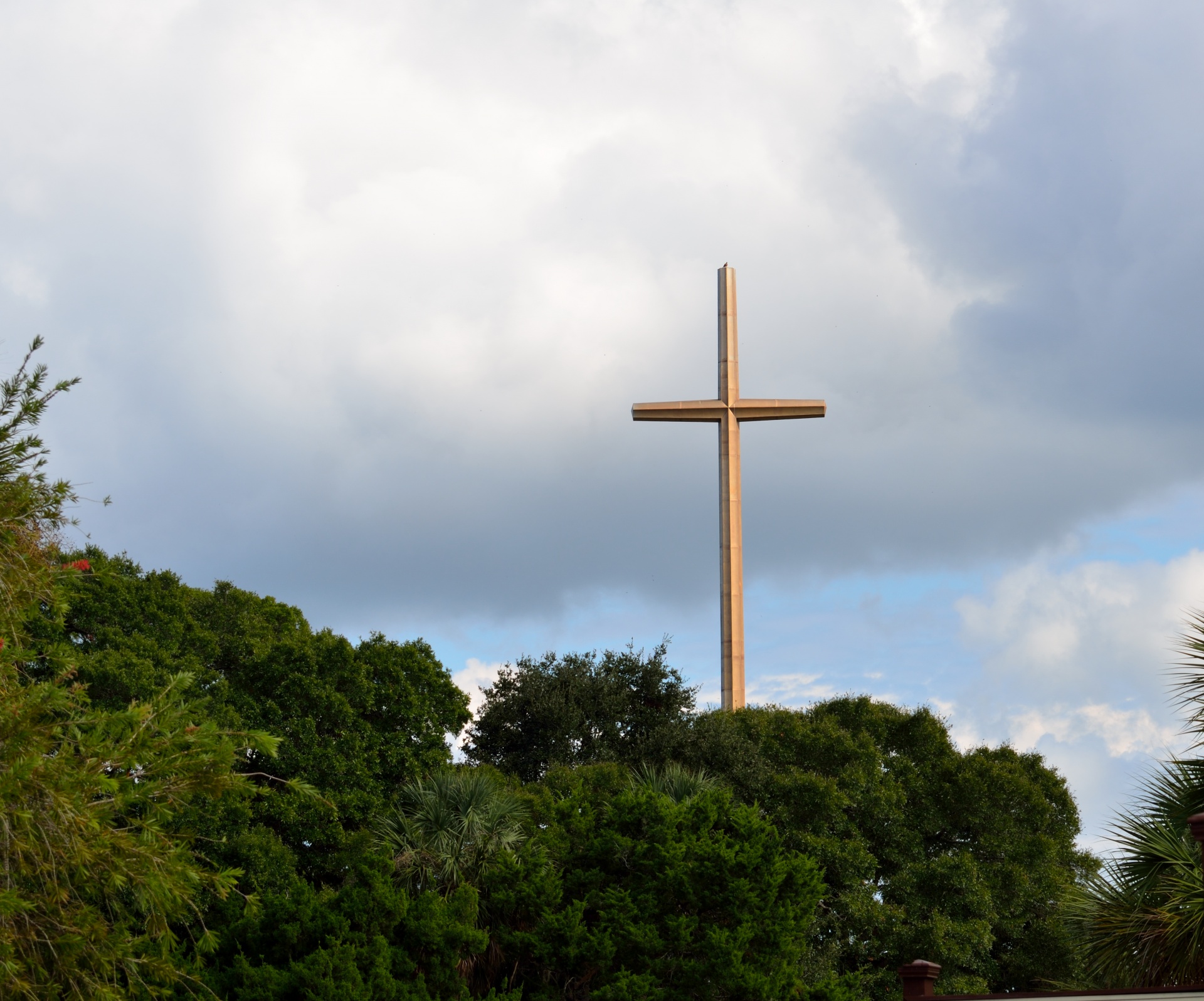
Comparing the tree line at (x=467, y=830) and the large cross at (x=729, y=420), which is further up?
the large cross at (x=729, y=420)

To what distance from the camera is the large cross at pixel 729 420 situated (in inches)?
1457

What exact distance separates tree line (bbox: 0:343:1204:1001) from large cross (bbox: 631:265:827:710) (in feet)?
7.93

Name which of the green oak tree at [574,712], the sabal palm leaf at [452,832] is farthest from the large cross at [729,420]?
the sabal palm leaf at [452,832]

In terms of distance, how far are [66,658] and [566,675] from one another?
23.2 metres

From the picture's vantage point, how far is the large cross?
121 feet

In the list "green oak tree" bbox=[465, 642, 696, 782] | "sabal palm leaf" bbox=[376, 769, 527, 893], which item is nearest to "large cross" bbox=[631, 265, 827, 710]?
"green oak tree" bbox=[465, 642, 696, 782]

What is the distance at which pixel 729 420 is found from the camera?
38750mm

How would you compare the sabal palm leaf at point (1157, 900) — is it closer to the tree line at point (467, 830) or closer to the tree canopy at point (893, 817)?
the tree line at point (467, 830)

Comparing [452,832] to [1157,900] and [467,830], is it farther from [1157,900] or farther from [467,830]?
[1157,900]

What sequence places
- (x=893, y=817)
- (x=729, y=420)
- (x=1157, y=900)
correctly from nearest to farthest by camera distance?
(x=1157, y=900) < (x=893, y=817) < (x=729, y=420)

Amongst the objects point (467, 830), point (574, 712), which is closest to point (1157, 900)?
point (467, 830)

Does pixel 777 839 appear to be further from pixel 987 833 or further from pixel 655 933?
pixel 987 833

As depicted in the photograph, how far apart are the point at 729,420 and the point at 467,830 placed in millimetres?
19322

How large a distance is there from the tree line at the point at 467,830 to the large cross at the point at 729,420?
2.42 meters
